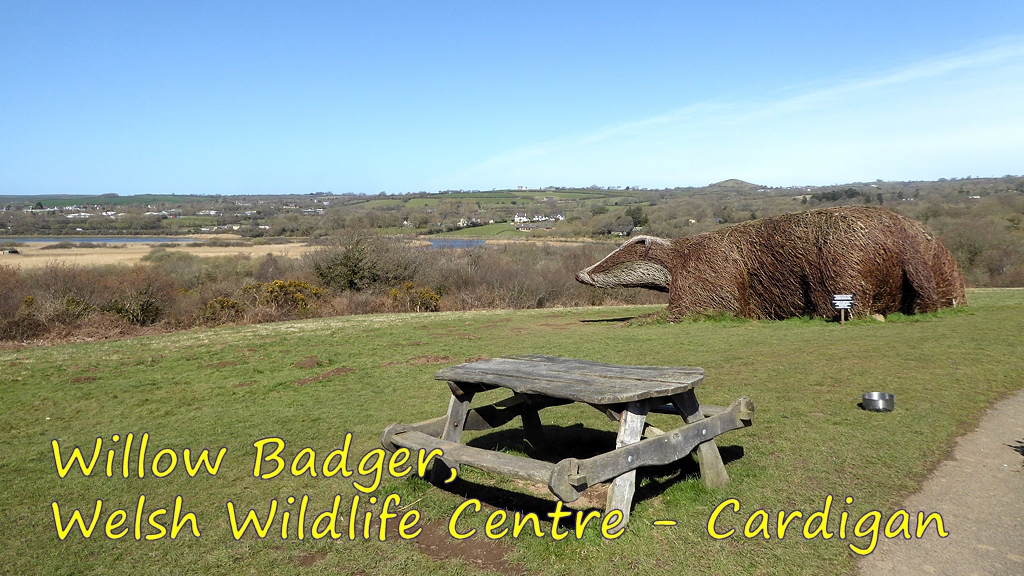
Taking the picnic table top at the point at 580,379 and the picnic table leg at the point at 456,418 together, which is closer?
the picnic table top at the point at 580,379

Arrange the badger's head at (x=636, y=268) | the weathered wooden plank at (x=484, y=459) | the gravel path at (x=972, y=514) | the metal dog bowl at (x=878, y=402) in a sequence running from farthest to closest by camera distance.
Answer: the badger's head at (x=636, y=268), the metal dog bowl at (x=878, y=402), the weathered wooden plank at (x=484, y=459), the gravel path at (x=972, y=514)

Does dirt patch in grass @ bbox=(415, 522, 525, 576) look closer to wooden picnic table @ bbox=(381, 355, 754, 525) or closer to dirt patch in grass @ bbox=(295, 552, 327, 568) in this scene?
wooden picnic table @ bbox=(381, 355, 754, 525)

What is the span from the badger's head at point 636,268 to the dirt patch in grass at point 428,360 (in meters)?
7.29

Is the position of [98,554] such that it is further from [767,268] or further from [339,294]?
[339,294]

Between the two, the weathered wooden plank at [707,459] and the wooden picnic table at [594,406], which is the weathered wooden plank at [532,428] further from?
the weathered wooden plank at [707,459]

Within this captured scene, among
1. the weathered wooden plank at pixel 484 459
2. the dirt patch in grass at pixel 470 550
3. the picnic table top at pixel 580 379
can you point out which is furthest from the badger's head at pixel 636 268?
the dirt patch in grass at pixel 470 550

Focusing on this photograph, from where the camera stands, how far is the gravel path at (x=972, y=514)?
4062 mm

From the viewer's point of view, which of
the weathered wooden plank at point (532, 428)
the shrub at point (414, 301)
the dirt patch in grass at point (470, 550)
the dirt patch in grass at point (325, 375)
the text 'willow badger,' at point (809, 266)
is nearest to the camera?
the dirt patch in grass at point (470, 550)

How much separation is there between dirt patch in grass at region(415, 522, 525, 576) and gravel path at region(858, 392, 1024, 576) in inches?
85.8

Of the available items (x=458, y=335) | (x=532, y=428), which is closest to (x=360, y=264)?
(x=458, y=335)

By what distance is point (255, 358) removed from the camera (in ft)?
46.3

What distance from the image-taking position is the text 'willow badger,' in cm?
1490

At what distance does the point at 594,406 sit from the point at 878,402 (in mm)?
4525

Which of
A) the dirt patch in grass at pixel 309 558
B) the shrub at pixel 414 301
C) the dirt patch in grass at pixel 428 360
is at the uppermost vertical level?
the dirt patch in grass at pixel 309 558
